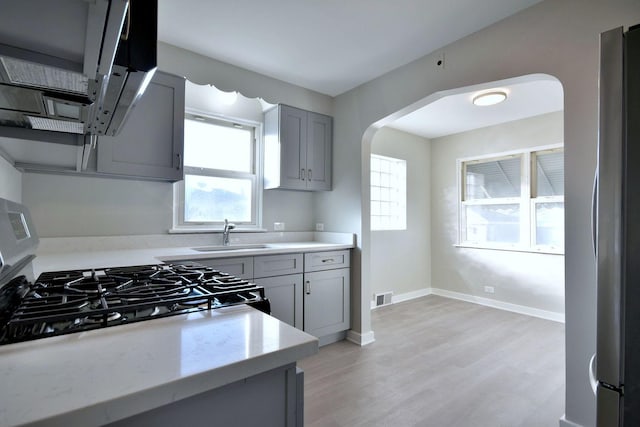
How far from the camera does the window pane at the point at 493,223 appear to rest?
4.38 m

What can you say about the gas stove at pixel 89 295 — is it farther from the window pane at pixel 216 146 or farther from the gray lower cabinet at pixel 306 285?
the window pane at pixel 216 146

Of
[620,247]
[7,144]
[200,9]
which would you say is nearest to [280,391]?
[620,247]

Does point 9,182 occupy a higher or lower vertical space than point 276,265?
higher

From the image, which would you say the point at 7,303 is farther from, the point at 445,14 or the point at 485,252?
the point at 485,252

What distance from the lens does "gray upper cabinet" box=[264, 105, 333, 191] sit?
3.17 m

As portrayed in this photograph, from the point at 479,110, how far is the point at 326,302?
9.92 feet

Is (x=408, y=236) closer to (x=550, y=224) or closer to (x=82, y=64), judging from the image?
(x=550, y=224)

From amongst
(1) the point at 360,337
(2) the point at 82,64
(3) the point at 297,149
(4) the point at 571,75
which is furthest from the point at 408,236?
(2) the point at 82,64

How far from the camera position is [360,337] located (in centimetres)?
309

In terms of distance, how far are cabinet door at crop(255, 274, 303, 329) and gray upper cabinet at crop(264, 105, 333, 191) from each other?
965 mm

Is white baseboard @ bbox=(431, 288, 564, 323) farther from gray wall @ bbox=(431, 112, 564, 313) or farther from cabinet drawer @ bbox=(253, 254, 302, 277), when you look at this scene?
cabinet drawer @ bbox=(253, 254, 302, 277)

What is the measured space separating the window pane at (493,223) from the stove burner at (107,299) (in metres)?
4.40

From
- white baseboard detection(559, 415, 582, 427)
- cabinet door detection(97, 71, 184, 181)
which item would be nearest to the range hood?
cabinet door detection(97, 71, 184, 181)

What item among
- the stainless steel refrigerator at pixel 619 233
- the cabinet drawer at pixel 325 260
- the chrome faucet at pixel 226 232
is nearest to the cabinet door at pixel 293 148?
the chrome faucet at pixel 226 232
